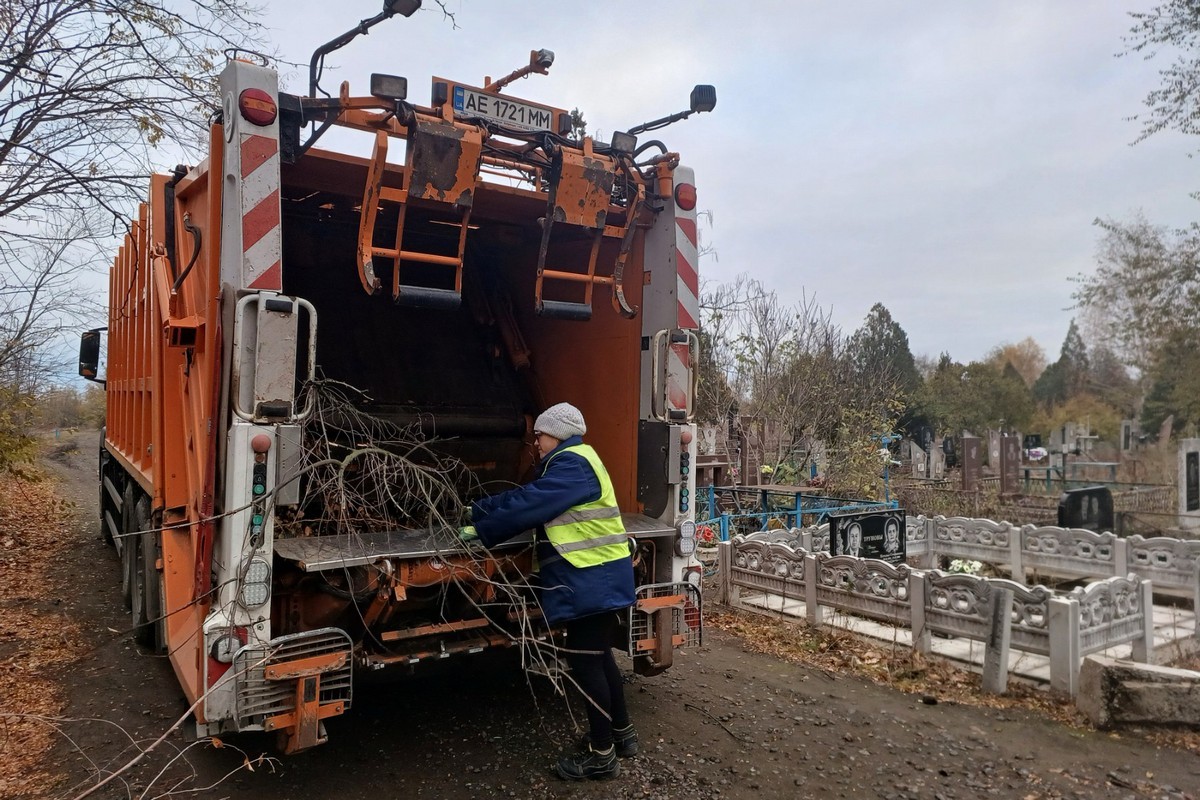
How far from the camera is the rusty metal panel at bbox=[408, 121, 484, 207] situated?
3.06 metres

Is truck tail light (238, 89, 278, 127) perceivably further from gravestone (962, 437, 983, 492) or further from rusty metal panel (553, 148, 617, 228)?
gravestone (962, 437, 983, 492)

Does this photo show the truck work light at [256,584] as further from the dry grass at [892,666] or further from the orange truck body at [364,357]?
the dry grass at [892,666]

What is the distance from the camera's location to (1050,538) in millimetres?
6988

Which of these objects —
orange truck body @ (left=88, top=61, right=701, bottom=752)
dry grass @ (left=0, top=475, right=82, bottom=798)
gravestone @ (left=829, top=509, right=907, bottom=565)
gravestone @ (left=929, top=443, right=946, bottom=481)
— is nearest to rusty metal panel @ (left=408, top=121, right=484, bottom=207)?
orange truck body @ (left=88, top=61, right=701, bottom=752)

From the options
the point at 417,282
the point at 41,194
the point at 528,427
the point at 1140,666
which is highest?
the point at 41,194

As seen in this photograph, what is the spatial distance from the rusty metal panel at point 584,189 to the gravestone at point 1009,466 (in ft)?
40.6

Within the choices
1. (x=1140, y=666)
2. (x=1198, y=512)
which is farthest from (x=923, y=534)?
(x=1198, y=512)

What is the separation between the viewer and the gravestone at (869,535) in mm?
6004

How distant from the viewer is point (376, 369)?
4.59 meters

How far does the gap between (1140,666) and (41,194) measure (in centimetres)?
879

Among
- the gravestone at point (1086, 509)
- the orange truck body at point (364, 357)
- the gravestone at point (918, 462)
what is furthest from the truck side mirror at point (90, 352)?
the gravestone at point (918, 462)

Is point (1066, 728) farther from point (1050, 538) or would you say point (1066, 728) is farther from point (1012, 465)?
point (1012, 465)

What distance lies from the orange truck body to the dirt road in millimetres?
446

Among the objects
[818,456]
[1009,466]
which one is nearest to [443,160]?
[818,456]
